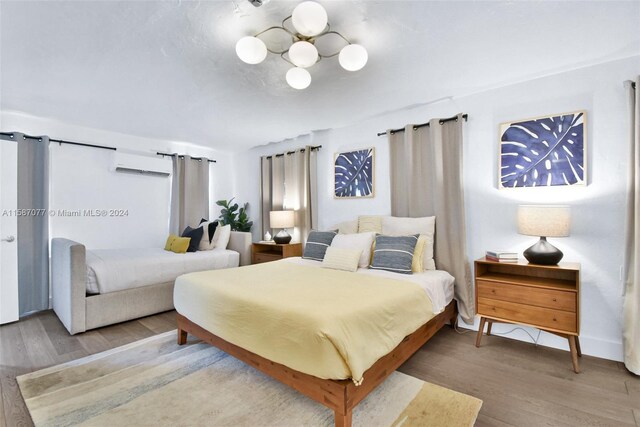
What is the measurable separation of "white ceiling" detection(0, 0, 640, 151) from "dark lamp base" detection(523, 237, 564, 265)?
1.51 m

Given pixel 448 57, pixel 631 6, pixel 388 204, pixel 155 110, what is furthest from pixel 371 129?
pixel 155 110

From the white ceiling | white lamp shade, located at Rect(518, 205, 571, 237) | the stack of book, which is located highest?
the white ceiling

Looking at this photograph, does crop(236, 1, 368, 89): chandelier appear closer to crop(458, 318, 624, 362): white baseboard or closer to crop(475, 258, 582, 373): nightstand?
crop(475, 258, 582, 373): nightstand

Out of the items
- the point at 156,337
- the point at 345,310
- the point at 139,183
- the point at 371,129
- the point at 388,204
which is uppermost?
the point at 371,129

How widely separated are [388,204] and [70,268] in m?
3.45

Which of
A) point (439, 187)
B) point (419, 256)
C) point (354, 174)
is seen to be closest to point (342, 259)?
point (419, 256)

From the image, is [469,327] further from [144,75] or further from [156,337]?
[144,75]

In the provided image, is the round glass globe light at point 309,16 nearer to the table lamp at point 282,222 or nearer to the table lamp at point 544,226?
the table lamp at point 544,226

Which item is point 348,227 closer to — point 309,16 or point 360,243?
point 360,243

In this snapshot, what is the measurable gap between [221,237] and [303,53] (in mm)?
3356

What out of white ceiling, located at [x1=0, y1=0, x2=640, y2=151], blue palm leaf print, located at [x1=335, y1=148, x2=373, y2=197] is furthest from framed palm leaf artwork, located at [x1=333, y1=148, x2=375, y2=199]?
white ceiling, located at [x1=0, y1=0, x2=640, y2=151]

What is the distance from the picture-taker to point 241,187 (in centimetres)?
571

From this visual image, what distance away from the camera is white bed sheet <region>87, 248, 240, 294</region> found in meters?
3.03

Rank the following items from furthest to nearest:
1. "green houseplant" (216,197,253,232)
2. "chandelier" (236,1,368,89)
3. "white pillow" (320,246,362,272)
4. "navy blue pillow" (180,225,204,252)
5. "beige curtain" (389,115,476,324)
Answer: "green houseplant" (216,197,253,232)
"navy blue pillow" (180,225,204,252)
"beige curtain" (389,115,476,324)
"white pillow" (320,246,362,272)
"chandelier" (236,1,368,89)
